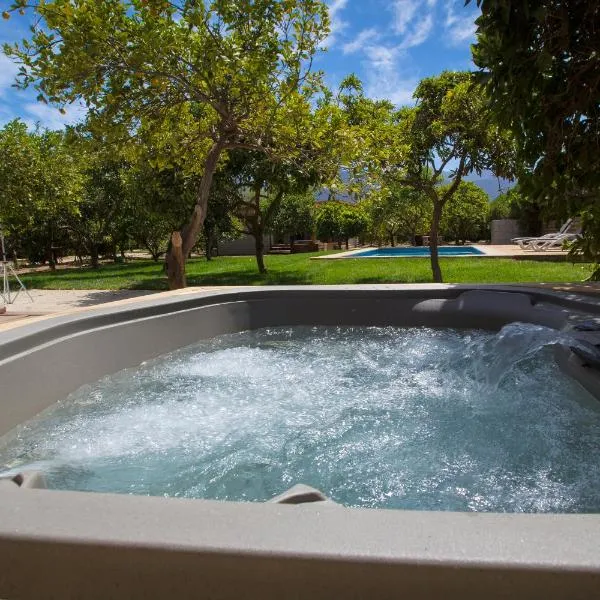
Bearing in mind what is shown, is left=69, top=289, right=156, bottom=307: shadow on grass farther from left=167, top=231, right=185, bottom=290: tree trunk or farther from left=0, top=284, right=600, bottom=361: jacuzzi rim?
left=0, top=284, right=600, bottom=361: jacuzzi rim

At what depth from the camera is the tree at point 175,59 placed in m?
6.45

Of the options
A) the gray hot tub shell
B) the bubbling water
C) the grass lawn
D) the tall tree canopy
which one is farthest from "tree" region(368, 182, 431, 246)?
the gray hot tub shell

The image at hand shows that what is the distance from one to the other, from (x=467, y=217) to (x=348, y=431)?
27.8m

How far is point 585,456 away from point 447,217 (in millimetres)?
26981

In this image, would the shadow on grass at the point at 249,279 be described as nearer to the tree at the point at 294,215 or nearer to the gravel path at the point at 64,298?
the gravel path at the point at 64,298

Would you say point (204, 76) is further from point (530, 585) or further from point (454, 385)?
point (530, 585)

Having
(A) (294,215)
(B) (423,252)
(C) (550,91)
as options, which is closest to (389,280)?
(C) (550,91)

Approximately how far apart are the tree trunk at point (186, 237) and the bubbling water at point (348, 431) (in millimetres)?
3904

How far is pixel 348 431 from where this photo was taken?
287 cm

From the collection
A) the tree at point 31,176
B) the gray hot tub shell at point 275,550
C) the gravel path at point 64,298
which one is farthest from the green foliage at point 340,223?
the gray hot tub shell at point 275,550

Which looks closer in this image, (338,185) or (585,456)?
(585,456)

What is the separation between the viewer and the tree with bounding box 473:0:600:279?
292 centimetres

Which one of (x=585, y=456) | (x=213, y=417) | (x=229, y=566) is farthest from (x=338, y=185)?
(x=229, y=566)

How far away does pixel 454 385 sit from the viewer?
358cm
